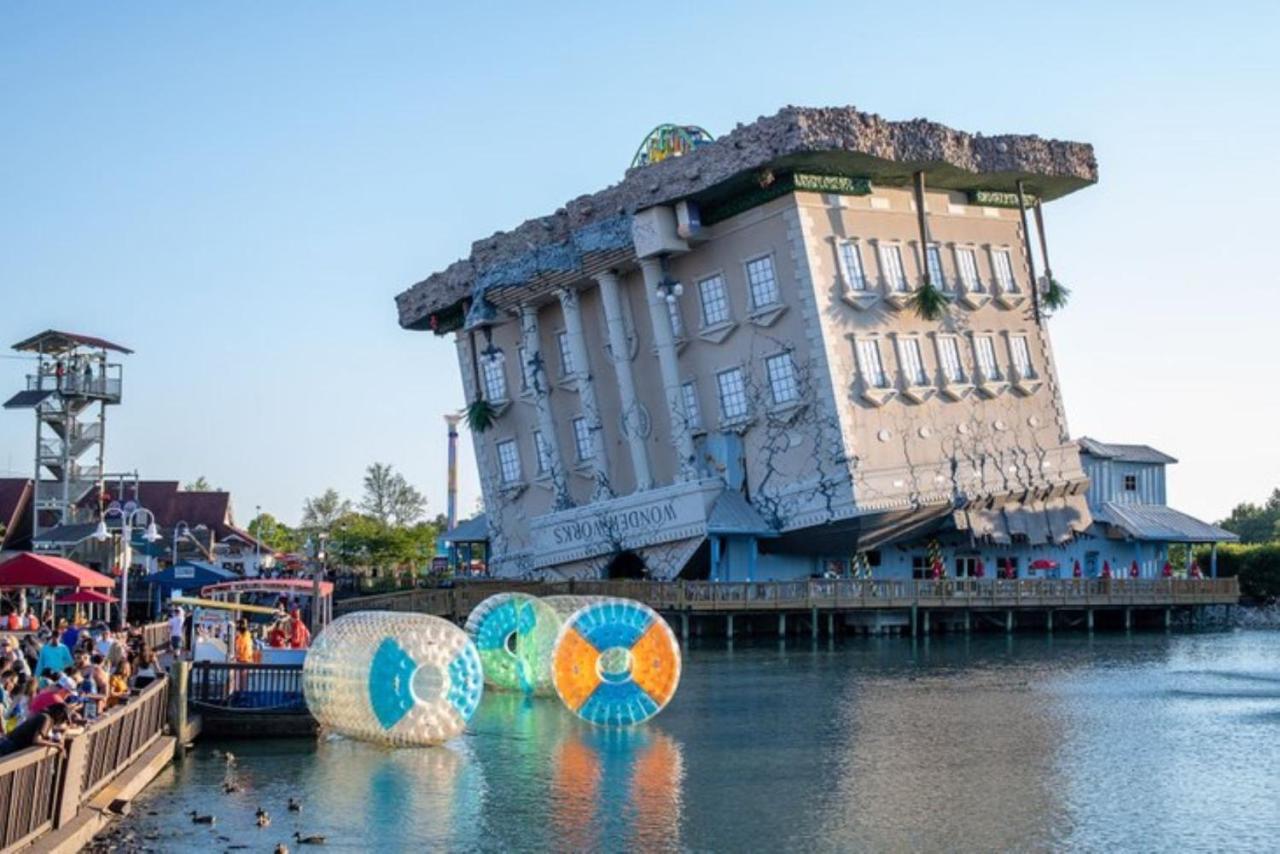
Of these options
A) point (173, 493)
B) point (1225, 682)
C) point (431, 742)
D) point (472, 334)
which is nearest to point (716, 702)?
point (431, 742)

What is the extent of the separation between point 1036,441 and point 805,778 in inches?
1566

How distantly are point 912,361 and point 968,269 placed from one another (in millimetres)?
5025

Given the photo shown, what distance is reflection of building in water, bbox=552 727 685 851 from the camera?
21.2m

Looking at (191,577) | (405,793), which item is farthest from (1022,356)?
(405,793)

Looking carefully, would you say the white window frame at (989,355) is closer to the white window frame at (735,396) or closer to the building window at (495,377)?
the white window frame at (735,396)

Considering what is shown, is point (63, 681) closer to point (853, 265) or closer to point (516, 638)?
point (516, 638)

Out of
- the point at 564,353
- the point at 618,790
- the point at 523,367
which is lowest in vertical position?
the point at 618,790

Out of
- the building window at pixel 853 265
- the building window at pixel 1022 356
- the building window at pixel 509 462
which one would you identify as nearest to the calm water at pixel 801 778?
the building window at pixel 853 265

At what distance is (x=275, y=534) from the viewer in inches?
5369

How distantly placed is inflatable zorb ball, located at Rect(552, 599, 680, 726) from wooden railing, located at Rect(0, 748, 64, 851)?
12.2 meters

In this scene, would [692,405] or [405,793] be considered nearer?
[405,793]

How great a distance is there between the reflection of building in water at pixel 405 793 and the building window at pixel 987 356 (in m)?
36.5

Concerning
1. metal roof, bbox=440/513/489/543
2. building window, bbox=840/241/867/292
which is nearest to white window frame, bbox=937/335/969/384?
building window, bbox=840/241/867/292

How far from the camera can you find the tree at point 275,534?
434ft
